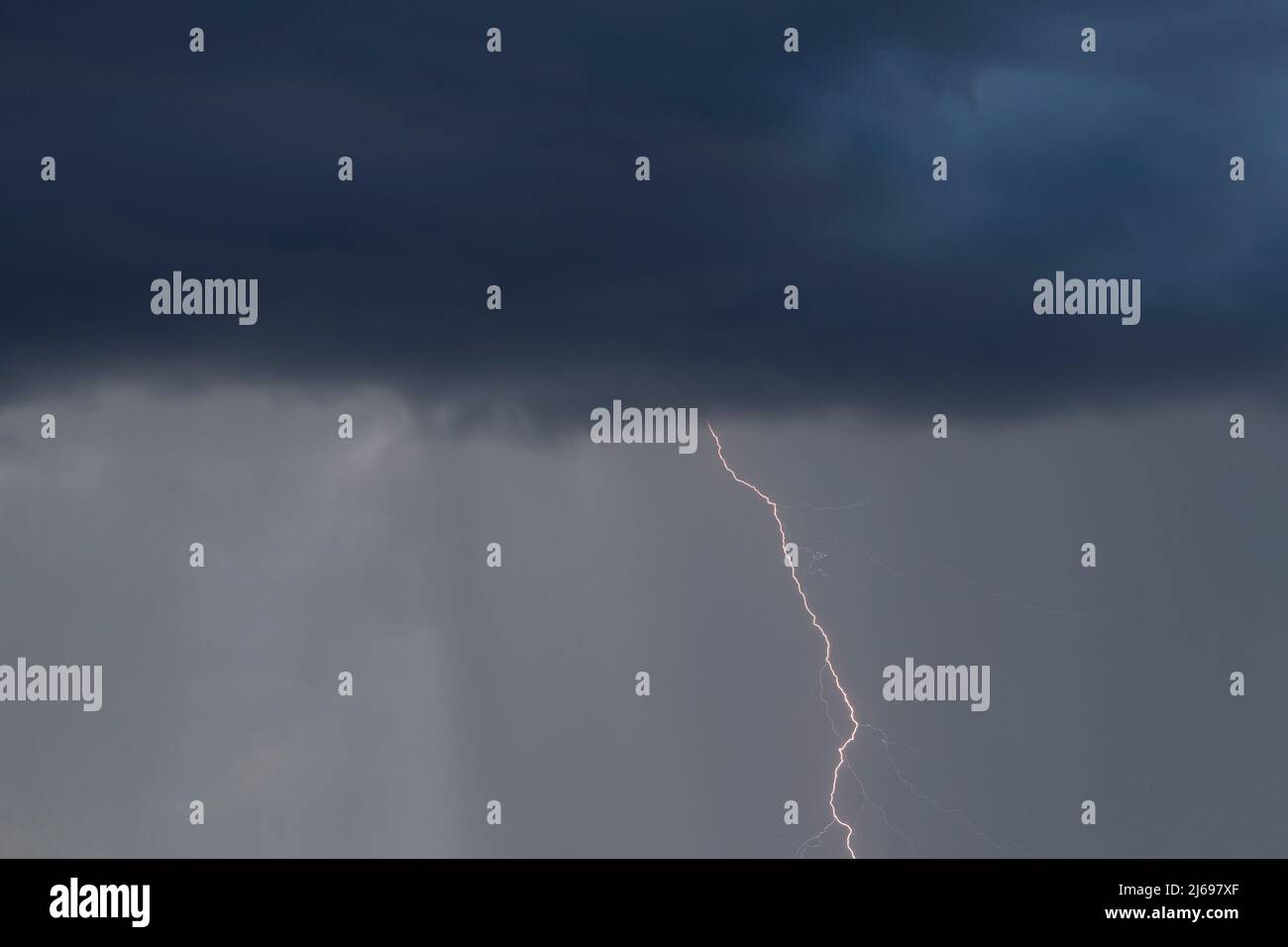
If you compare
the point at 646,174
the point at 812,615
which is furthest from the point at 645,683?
the point at 646,174

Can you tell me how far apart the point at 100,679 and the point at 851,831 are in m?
19.2

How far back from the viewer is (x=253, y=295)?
40.3 metres

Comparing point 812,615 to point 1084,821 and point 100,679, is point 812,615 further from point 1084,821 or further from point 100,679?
point 100,679

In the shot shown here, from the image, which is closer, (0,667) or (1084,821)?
(0,667)

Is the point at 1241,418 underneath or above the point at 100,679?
above

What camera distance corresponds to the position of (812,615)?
4278 centimetres

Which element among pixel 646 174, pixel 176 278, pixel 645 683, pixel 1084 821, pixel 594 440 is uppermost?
pixel 646 174

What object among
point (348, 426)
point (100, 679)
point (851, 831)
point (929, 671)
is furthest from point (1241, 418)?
point (100, 679)

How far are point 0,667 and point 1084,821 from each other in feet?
89.5
